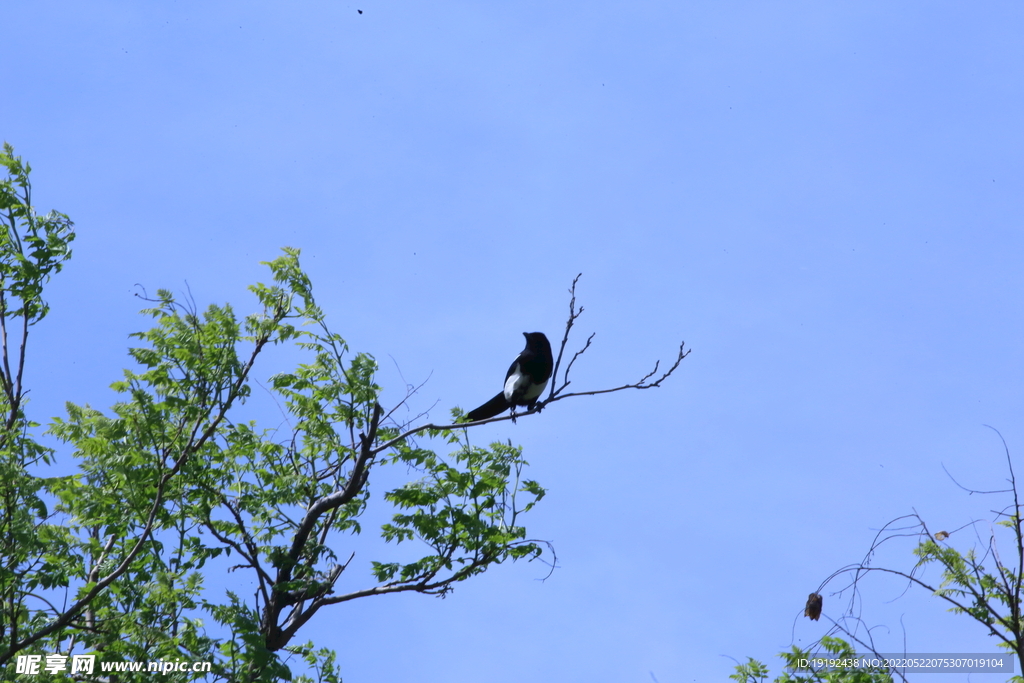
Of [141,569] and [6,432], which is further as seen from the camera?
[141,569]

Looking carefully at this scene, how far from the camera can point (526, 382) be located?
956 centimetres

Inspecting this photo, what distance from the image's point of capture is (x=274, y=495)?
21.7 feet

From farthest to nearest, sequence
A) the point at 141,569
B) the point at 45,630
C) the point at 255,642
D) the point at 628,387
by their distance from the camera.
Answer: the point at 141,569 < the point at 628,387 < the point at 255,642 < the point at 45,630

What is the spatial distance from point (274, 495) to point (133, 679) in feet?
4.91

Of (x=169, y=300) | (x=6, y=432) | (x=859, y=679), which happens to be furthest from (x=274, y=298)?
(x=859, y=679)

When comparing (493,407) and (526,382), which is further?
(493,407)

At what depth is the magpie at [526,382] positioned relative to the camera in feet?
31.4

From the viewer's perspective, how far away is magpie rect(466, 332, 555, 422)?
9.56 meters

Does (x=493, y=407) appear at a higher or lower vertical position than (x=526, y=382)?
lower

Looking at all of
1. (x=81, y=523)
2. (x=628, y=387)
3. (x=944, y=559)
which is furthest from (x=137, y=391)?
(x=944, y=559)

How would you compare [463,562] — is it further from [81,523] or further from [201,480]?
[81,523]

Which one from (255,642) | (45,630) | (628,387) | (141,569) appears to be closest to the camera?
(45,630)

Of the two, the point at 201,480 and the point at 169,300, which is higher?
the point at 169,300

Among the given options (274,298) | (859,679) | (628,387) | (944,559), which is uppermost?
(274,298)
